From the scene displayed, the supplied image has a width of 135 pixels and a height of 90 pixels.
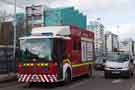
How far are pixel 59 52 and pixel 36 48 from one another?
1216 mm

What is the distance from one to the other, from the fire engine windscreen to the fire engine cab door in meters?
0.33

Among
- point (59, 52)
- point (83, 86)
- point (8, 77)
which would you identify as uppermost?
point (59, 52)

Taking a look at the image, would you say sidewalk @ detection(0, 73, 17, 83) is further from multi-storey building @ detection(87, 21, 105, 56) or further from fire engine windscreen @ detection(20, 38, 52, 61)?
multi-storey building @ detection(87, 21, 105, 56)

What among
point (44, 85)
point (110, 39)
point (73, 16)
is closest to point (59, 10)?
point (73, 16)

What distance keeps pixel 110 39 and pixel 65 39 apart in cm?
9952

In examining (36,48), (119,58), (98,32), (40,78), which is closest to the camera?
(40,78)

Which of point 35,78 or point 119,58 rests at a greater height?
point 119,58

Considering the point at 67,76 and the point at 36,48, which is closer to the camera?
the point at 36,48

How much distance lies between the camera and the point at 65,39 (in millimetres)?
21781

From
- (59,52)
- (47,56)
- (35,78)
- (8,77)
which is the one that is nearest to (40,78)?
(35,78)

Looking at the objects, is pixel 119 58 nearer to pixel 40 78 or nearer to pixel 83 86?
pixel 83 86

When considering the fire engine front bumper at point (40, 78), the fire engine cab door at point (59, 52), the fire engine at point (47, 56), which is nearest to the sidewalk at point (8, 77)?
the fire engine at point (47, 56)

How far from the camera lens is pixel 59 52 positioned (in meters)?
21.0

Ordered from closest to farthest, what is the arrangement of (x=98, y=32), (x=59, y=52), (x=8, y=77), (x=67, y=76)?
(x=59, y=52), (x=67, y=76), (x=8, y=77), (x=98, y=32)
